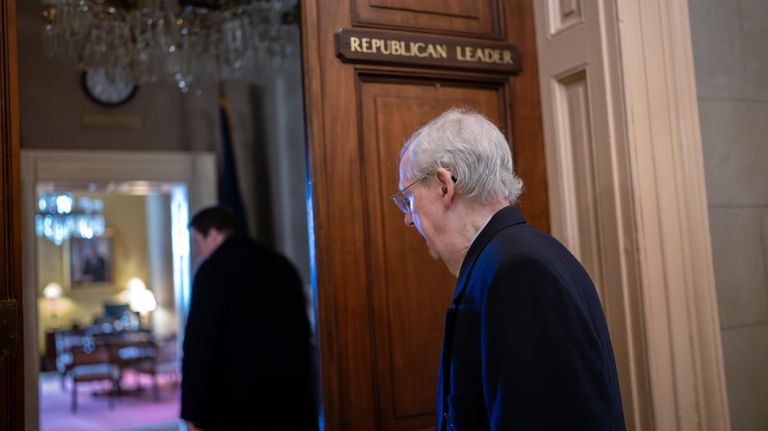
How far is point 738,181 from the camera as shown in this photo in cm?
236

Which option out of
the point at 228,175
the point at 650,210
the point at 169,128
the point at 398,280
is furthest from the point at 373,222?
the point at 169,128

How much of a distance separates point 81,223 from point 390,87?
14.1 meters

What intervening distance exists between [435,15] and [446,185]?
0.97 meters

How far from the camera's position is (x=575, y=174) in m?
2.35

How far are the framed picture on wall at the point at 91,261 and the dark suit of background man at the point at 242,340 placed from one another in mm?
12511

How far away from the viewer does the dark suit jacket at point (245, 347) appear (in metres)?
3.52

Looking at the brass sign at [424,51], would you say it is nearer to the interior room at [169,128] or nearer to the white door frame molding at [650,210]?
the white door frame molding at [650,210]

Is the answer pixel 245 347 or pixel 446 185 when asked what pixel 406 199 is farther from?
pixel 245 347

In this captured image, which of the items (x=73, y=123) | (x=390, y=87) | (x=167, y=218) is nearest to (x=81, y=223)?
(x=167, y=218)

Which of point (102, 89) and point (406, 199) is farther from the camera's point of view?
point (102, 89)

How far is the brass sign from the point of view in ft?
7.10

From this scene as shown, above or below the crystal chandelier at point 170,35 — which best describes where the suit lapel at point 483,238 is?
below

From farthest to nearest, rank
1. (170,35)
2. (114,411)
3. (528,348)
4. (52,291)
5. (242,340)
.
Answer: (52,291) < (114,411) < (170,35) < (242,340) < (528,348)

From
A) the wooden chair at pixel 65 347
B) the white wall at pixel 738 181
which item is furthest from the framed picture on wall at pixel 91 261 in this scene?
the white wall at pixel 738 181
